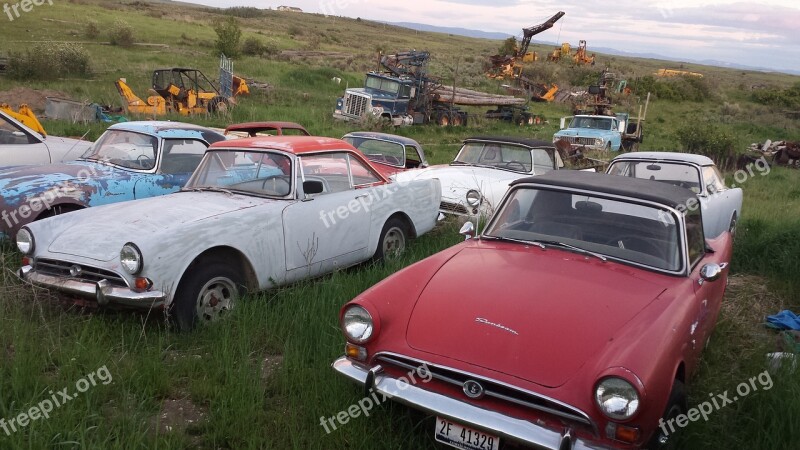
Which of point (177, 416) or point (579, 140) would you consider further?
point (579, 140)

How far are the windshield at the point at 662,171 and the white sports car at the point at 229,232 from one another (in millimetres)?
3632

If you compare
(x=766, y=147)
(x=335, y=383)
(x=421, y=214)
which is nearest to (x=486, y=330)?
(x=335, y=383)

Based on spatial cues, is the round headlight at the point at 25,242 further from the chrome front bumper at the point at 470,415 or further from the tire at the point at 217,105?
the tire at the point at 217,105

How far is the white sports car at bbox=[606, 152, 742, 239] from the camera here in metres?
8.01

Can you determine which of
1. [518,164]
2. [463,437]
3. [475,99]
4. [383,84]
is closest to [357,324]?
[463,437]

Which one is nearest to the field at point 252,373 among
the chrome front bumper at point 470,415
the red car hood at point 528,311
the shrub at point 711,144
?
the chrome front bumper at point 470,415

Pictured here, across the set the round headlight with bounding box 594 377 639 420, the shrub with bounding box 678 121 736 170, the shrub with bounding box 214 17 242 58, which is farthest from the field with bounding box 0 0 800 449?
the shrub with bounding box 214 17 242 58

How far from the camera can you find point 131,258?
13.8ft

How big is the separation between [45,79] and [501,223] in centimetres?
2455

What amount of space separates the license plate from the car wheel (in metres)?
0.76

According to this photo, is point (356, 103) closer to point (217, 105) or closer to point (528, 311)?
point (217, 105)

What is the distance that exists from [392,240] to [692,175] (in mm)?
4503

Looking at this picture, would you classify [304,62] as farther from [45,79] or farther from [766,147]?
[766,147]

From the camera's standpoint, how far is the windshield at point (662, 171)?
8.17 meters
